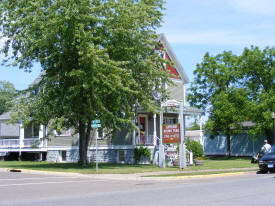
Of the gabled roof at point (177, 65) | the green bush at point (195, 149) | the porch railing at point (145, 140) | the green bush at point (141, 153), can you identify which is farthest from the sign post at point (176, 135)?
the gabled roof at point (177, 65)

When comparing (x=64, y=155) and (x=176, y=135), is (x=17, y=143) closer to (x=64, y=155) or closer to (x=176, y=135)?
(x=64, y=155)

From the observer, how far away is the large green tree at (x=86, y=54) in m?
21.4

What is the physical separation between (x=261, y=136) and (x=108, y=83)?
84.8 ft

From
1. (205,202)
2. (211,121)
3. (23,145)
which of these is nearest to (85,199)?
(205,202)

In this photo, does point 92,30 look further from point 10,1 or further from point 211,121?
point 211,121

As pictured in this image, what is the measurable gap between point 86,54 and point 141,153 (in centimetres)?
1114

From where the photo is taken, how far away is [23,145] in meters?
35.4

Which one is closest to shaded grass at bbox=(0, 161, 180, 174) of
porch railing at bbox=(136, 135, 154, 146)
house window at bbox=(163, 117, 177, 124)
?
porch railing at bbox=(136, 135, 154, 146)

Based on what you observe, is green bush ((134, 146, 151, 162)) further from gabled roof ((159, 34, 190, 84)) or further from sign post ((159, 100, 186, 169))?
gabled roof ((159, 34, 190, 84))

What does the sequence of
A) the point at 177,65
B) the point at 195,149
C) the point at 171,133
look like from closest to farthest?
the point at 171,133 → the point at 195,149 → the point at 177,65

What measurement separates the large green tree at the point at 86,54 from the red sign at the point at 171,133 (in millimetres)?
1819

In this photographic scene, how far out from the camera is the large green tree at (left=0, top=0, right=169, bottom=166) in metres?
21.4

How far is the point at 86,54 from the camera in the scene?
20.5 m

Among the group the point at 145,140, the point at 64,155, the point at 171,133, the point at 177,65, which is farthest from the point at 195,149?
the point at 64,155
